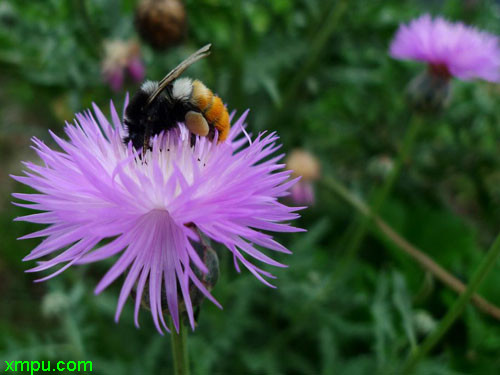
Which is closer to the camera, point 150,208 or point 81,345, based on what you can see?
point 150,208

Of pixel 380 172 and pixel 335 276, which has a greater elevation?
pixel 380 172

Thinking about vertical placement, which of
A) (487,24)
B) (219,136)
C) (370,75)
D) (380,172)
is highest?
(487,24)

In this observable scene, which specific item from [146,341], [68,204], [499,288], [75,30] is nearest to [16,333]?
[146,341]

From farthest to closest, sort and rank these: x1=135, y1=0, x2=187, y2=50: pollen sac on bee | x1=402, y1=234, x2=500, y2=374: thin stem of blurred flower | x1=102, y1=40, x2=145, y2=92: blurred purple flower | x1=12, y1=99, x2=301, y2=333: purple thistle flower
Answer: x1=102, y1=40, x2=145, y2=92: blurred purple flower
x1=135, y1=0, x2=187, y2=50: pollen sac on bee
x1=402, y1=234, x2=500, y2=374: thin stem of blurred flower
x1=12, y1=99, x2=301, y2=333: purple thistle flower

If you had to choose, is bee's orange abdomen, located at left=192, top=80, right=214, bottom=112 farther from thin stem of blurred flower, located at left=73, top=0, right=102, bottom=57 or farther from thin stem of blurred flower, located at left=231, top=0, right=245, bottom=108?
thin stem of blurred flower, located at left=73, top=0, right=102, bottom=57

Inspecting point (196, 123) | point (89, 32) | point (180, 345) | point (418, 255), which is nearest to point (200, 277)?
point (180, 345)

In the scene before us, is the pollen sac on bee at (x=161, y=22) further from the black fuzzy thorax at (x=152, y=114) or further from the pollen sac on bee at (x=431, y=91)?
the black fuzzy thorax at (x=152, y=114)

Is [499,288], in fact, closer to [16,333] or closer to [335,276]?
[335,276]

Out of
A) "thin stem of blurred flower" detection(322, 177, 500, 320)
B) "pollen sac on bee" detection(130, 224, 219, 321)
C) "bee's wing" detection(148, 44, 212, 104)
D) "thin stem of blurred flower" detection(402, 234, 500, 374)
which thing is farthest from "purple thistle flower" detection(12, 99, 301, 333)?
"thin stem of blurred flower" detection(322, 177, 500, 320)
